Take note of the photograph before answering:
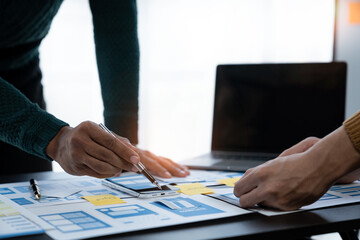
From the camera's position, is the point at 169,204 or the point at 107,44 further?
the point at 107,44

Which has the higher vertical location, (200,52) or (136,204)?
(200,52)

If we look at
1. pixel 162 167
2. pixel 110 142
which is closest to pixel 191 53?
pixel 162 167

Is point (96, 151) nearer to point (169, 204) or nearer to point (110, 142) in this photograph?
point (110, 142)

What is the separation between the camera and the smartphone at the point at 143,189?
87cm

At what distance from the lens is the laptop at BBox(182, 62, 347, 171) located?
148 cm

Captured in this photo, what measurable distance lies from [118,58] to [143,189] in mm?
534

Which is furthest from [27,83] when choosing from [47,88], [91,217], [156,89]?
[156,89]

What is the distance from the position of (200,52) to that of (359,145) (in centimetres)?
278

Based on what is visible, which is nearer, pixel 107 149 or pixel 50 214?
pixel 50 214

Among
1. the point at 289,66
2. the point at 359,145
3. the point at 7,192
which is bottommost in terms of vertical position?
the point at 7,192

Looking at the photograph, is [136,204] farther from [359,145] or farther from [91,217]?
[359,145]

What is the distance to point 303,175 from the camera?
0.76 meters

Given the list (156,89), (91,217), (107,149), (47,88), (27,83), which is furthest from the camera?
(156,89)

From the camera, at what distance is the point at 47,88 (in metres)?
3.19
